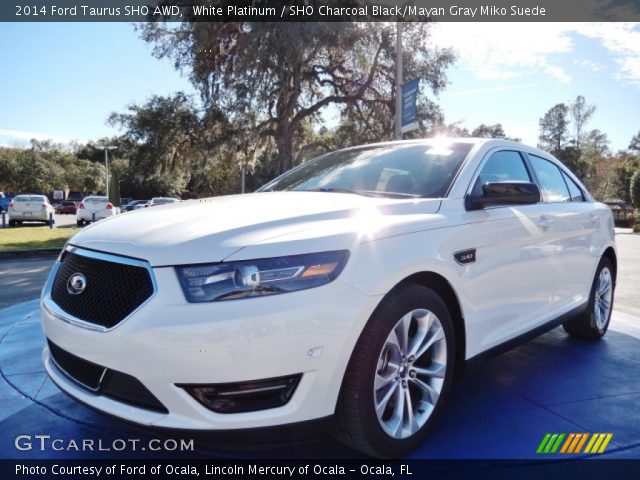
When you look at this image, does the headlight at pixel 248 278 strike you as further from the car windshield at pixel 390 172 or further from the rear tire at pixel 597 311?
the rear tire at pixel 597 311

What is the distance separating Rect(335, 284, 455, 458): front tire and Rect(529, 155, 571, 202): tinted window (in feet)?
6.07

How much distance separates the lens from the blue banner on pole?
37.6 feet

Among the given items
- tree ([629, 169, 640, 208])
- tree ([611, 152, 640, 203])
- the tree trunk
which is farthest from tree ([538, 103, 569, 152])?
the tree trunk

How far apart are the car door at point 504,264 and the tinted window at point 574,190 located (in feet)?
2.80

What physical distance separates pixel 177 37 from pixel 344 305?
63.1 feet

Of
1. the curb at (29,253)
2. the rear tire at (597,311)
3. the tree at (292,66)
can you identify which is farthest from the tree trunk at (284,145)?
the rear tire at (597,311)

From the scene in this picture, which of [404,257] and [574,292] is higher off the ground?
[404,257]

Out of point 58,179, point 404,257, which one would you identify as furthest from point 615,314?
point 58,179

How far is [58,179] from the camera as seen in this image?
59562mm

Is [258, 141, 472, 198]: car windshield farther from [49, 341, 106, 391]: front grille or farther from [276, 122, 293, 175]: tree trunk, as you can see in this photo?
[276, 122, 293, 175]: tree trunk

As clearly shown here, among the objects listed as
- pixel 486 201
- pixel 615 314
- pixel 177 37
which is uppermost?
pixel 177 37

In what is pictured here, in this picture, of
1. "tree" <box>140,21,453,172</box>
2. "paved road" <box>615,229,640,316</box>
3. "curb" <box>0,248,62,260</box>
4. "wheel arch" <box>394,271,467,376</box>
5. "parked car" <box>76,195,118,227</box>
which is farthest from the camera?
"parked car" <box>76,195,118,227</box>

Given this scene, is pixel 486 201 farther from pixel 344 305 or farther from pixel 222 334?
pixel 222 334

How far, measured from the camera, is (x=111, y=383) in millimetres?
2074
